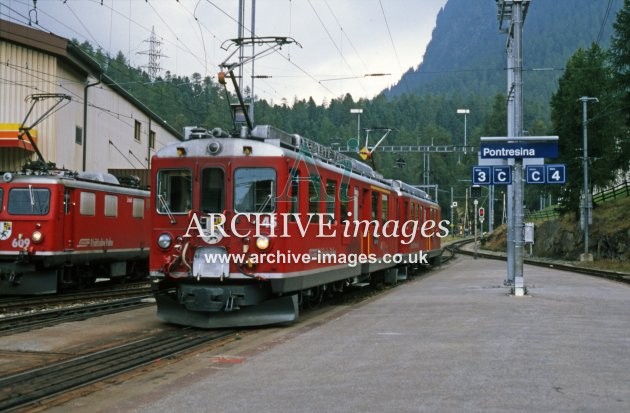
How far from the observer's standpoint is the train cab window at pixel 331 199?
13.9m

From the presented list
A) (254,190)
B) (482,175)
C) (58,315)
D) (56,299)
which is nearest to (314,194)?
(254,190)

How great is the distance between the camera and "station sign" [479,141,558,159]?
17.1 metres

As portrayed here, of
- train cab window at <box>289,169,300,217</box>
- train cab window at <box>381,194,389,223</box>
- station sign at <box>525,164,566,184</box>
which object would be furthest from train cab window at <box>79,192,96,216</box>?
station sign at <box>525,164,566,184</box>

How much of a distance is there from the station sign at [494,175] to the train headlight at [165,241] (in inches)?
334

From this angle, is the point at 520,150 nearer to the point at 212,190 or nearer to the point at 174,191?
the point at 212,190

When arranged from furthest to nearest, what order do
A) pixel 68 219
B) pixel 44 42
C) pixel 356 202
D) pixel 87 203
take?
1. pixel 44 42
2. pixel 87 203
3. pixel 68 219
4. pixel 356 202

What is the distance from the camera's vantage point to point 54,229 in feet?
59.1

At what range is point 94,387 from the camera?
7660 mm

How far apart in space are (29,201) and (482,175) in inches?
428

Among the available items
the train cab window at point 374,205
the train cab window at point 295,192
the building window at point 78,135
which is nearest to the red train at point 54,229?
the train cab window at point 374,205

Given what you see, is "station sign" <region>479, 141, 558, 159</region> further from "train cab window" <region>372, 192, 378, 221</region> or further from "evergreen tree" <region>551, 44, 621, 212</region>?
"evergreen tree" <region>551, 44, 621, 212</region>

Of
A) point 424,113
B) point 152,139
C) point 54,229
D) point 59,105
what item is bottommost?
point 54,229

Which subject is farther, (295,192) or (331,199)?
(331,199)

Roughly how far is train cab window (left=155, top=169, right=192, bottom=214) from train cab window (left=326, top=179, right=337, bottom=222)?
9.29 ft
